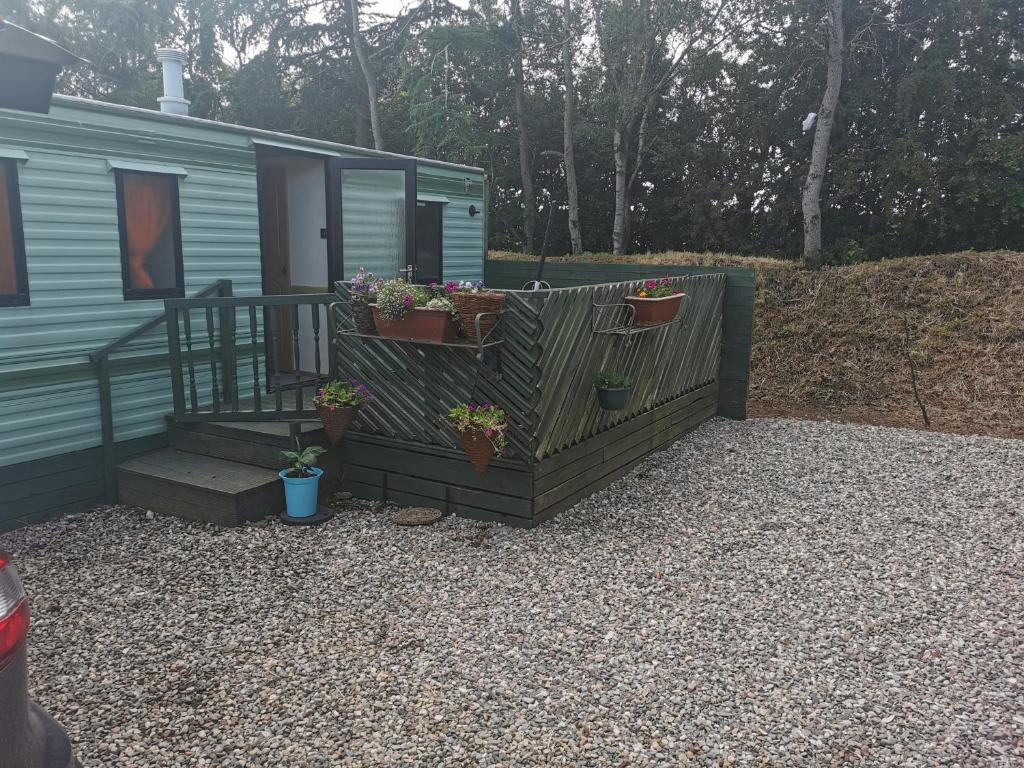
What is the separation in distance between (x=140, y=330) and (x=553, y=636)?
3704mm

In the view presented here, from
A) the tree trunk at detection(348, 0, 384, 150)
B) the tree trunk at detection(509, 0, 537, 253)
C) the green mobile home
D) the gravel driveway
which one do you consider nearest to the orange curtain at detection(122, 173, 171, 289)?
the green mobile home

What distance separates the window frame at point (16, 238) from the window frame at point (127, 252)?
62cm

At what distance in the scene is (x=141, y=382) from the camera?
538 cm

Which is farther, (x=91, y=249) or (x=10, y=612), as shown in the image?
(x=91, y=249)

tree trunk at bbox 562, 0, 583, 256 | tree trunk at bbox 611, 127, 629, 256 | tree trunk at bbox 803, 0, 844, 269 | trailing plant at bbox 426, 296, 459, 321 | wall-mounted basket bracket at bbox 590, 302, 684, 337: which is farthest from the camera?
tree trunk at bbox 611, 127, 629, 256

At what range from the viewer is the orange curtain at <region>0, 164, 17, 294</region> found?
14.8ft

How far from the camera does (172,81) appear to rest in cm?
619

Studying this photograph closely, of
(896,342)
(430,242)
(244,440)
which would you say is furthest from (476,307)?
(896,342)

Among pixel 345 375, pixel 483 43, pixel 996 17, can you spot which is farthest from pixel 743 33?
pixel 345 375

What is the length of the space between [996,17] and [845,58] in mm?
2605

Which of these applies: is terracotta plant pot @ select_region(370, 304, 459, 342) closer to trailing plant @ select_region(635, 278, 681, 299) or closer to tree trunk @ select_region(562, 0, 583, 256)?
trailing plant @ select_region(635, 278, 681, 299)

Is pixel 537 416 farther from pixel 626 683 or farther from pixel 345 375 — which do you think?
pixel 626 683

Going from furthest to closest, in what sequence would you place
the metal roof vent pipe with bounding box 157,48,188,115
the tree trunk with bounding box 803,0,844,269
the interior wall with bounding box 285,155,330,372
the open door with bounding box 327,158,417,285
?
the tree trunk with bounding box 803,0,844,269 < the interior wall with bounding box 285,155,330,372 < the open door with bounding box 327,158,417,285 < the metal roof vent pipe with bounding box 157,48,188,115

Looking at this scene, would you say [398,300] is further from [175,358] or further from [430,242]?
[430,242]
